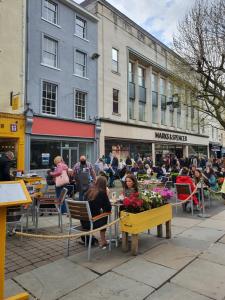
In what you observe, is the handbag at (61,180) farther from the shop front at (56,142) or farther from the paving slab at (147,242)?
the shop front at (56,142)

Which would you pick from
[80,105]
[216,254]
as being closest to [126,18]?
[80,105]

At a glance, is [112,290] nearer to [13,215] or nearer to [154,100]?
[13,215]

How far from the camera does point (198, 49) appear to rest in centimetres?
1474

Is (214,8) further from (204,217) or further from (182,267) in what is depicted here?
(182,267)

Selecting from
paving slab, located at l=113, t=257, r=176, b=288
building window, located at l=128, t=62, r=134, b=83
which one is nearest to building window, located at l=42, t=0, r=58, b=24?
building window, located at l=128, t=62, r=134, b=83

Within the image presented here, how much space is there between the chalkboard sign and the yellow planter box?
86.0 inches

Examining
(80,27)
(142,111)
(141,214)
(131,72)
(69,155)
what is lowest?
(141,214)

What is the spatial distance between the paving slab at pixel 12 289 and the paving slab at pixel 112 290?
2.11 ft

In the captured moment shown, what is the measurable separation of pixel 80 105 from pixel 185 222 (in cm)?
1335

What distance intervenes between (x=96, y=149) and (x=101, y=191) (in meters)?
14.5

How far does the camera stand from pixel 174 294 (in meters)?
3.55

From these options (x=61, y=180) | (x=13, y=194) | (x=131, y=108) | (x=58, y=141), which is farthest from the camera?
(x=131, y=108)

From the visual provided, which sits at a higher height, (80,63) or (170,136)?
(80,63)

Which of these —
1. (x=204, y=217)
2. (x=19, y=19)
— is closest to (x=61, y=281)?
(x=204, y=217)
